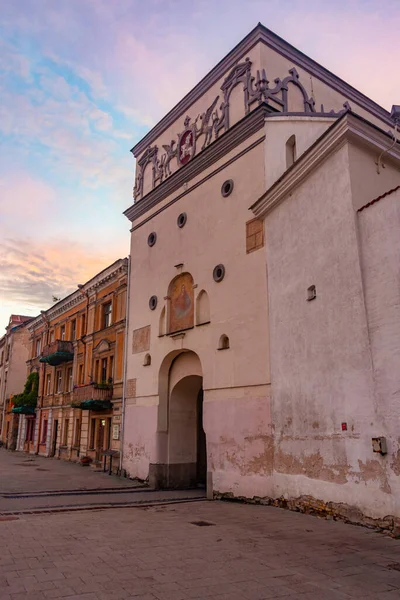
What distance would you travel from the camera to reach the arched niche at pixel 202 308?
15.4 m

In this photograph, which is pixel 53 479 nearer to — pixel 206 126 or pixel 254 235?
pixel 254 235

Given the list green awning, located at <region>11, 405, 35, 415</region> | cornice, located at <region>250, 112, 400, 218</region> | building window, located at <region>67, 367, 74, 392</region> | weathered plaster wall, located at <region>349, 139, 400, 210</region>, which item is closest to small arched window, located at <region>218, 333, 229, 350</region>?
cornice, located at <region>250, 112, 400, 218</region>

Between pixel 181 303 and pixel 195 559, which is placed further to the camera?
pixel 181 303

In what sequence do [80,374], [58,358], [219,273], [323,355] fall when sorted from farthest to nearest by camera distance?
1. [58,358]
2. [80,374]
3. [219,273]
4. [323,355]

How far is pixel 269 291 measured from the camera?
1258 cm

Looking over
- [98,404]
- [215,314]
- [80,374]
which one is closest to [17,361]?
[80,374]

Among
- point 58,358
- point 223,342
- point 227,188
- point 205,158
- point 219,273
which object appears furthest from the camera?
point 58,358

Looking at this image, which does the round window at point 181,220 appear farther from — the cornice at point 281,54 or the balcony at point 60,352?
the balcony at point 60,352

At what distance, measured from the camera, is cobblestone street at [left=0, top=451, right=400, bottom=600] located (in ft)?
17.2

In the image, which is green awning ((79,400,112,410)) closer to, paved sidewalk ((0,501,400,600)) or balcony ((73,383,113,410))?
balcony ((73,383,113,410))

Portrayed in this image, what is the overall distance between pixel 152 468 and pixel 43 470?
23.0 ft

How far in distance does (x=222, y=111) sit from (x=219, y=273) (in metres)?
5.96

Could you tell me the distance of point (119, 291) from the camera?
74.5 feet

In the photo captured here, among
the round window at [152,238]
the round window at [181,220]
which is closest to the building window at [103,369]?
the round window at [152,238]
